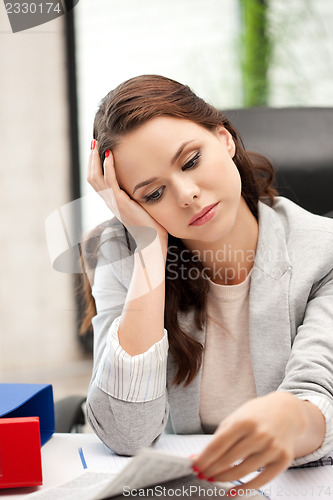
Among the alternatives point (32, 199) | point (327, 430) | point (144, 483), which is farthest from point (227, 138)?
point (32, 199)

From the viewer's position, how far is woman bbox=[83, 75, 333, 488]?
0.84 m

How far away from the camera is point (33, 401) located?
0.85 m

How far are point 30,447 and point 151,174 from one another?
38 centimetres

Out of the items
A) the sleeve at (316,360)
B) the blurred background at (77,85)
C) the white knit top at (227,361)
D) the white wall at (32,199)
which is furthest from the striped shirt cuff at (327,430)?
the white wall at (32,199)

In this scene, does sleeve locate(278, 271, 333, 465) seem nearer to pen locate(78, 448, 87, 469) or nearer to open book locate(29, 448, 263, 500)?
open book locate(29, 448, 263, 500)

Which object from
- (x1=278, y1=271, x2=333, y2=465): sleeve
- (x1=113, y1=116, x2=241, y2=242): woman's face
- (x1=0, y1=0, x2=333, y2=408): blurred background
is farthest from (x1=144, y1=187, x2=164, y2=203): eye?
(x1=278, y1=271, x2=333, y2=465): sleeve

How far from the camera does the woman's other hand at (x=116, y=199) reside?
2.96 feet

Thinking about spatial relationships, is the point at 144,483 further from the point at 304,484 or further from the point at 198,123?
the point at 198,123

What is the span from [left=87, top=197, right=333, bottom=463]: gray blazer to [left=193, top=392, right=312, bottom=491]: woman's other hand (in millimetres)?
213

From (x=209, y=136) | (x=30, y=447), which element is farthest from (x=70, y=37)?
(x=30, y=447)

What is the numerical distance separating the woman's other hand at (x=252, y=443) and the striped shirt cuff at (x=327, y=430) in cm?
A: 17

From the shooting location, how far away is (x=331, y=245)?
921 mm

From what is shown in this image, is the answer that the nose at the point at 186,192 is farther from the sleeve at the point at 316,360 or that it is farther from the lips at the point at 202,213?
the sleeve at the point at 316,360

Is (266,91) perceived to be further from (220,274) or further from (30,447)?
(30,447)
